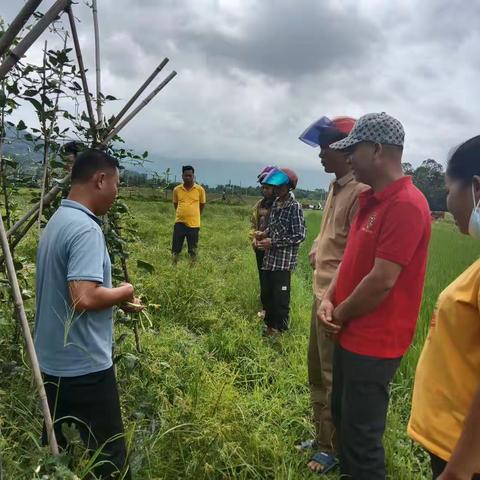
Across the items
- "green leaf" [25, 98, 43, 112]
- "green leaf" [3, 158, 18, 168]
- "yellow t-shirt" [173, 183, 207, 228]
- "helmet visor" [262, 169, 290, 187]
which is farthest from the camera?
"yellow t-shirt" [173, 183, 207, 228]

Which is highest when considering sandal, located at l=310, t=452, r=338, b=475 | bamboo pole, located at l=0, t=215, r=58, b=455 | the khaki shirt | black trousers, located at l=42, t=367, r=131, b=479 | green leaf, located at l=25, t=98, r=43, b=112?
green leaf, located at l=25, t=98, r=43, b=112

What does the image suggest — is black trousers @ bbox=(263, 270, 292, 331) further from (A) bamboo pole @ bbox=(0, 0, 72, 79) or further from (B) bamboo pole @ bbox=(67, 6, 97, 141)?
(A) bamboo pole @ bbox=(0, 0, 72, 79)

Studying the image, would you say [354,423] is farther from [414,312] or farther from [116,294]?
[116,294]

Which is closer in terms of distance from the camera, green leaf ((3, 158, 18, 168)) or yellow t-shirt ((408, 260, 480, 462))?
yellow t-shirt ((408, 260, 480, 462))

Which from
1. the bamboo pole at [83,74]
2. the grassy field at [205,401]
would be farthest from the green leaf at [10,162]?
the grassy field at [205,401]

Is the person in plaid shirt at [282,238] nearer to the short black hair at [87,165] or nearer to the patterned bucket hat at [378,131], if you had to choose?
the patterned bucket hat at [378,131]

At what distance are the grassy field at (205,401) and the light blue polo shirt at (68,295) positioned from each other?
32 cm

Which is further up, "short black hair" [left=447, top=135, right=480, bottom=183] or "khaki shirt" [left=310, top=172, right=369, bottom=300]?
"short black hair" [left=447, top=135, right=480, bottom=183]

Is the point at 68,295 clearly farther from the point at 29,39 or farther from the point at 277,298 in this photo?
the point at 277,298

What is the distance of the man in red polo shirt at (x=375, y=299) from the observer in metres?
1.81

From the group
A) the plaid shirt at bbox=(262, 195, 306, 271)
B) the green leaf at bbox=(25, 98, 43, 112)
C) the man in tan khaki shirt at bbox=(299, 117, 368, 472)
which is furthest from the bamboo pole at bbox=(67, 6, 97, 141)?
the plaid shirt at bbox=(262, 195, 306, 271)

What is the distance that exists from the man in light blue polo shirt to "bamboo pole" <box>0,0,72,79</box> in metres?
0.49

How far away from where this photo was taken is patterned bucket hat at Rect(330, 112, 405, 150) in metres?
1.88

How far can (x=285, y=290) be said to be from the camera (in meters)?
4.37
